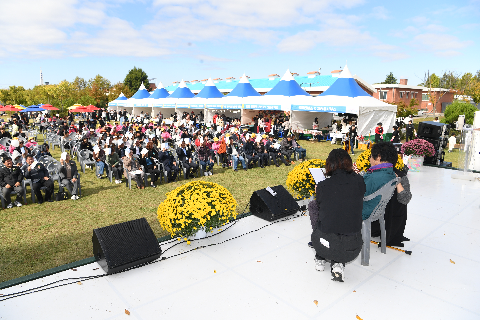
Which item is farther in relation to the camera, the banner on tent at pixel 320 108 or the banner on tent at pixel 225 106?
the banner on tent at pixel 225 106

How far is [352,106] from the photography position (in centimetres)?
1894

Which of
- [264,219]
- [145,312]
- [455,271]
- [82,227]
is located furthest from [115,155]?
[455,271]

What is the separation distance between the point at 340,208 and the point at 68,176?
7797 millimetres

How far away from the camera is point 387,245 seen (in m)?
5.03

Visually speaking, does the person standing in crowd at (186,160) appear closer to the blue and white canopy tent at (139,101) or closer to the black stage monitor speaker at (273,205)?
the black stage monitor speaker at (273,205)

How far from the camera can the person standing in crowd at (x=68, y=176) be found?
8.51 meters

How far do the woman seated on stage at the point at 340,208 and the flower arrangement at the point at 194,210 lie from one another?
167 cm

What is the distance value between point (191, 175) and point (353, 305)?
8587 mm

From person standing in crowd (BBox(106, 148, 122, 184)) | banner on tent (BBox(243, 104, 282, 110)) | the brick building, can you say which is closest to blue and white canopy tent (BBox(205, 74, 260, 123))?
banner on tent (BBox(243, 104, 282, 110))

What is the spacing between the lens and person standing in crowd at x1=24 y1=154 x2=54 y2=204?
8.08 m

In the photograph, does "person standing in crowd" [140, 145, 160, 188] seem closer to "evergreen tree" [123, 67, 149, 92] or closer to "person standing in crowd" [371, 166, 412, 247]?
"person standing in crowd" [371, 166, 412, 247]

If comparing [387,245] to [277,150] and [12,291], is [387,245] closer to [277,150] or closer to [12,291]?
[12,291]

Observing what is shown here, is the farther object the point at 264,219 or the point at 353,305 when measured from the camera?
the point at 264,219

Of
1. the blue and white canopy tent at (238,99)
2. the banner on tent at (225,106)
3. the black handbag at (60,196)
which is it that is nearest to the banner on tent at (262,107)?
the blue and white canopy tent at (238,99)
